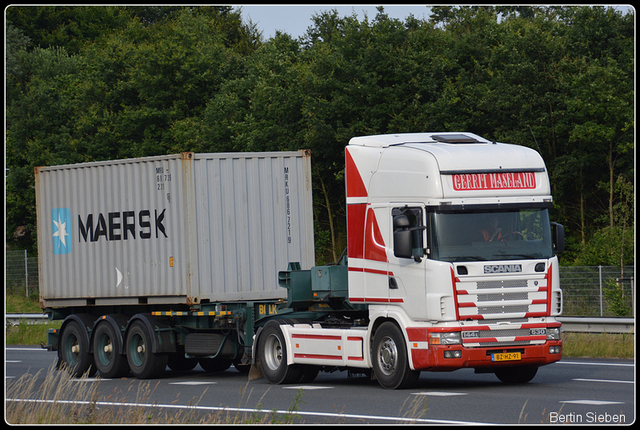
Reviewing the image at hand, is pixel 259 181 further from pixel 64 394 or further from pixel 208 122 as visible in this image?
pixel 208 122

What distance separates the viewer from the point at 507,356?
13.4 meters

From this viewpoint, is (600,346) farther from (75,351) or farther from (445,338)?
(75,351)

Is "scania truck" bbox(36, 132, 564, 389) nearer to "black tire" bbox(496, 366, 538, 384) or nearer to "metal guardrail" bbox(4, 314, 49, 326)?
"black tire" bbox(496, 366, 538, 384)

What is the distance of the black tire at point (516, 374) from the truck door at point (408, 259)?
2.10 meters

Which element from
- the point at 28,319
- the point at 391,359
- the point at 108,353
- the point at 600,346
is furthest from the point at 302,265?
the point at 28,319

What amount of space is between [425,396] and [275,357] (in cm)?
333

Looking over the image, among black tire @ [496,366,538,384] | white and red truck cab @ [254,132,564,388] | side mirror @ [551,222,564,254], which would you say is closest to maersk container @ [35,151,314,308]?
→ white and red truck cab @ [254,132,564,388]

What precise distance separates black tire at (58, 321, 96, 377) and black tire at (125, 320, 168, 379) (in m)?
1.08

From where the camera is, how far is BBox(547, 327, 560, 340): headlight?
44.9 feet

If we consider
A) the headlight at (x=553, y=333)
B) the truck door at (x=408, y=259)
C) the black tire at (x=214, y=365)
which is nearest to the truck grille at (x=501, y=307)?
the headlight at (x=553, y=333)

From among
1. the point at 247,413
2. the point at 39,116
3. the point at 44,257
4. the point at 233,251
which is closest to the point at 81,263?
the point at 44,257

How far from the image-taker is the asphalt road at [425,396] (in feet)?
35.4

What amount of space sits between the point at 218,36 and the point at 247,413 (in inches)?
1790

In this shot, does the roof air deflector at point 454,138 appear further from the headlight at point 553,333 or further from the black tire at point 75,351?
the black tire at point 75,351
